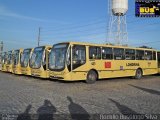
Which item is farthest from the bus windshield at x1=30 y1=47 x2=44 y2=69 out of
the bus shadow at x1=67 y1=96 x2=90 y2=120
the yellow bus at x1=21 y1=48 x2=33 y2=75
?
the bus shadow at x1=67 y1=96 x2=90 y2=120

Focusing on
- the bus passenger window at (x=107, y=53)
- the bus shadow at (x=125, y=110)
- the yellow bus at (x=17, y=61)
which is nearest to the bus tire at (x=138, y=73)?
the bus passenger window at (x=107, y=53)

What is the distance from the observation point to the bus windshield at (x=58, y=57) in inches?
744

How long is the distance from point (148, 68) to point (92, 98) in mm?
14746

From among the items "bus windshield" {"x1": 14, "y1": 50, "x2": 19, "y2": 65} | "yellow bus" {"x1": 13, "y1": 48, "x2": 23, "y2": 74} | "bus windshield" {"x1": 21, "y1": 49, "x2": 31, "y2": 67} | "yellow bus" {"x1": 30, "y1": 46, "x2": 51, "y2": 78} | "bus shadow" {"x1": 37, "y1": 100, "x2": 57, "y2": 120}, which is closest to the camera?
"bus shadow" {"x1": 37, "y1": 100, "x2": 57, "y2": 120}

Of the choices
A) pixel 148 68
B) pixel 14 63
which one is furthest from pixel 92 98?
pixel 14 63

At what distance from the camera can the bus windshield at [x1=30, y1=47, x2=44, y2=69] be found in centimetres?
2278

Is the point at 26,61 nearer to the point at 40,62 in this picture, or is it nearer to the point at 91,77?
the point at 40,62

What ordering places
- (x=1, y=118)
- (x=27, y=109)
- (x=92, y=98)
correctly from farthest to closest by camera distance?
(x=92, y=98) → (x=27, y=109) → (x=1, y=118)

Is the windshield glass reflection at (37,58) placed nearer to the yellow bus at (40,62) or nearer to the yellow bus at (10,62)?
the yellow bus at (40,62)

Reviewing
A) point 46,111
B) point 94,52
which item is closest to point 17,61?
point 94,52

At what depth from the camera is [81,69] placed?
751 inches

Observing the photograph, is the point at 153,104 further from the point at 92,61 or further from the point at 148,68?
the point at 148,68

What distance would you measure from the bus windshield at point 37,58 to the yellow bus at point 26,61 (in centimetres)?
100

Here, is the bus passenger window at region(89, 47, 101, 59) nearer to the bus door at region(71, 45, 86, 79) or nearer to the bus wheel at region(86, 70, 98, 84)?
the bus door at region(71, 45, 86, 79)
